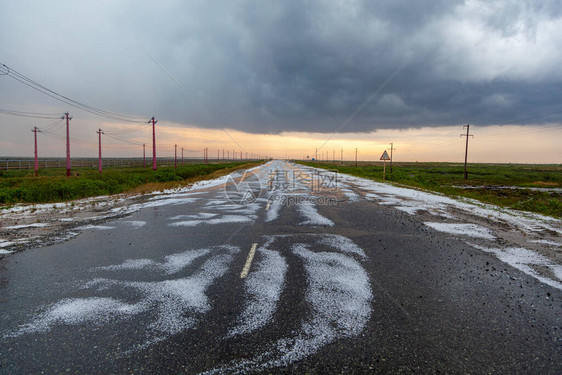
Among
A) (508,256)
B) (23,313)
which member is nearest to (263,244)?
(23,313)

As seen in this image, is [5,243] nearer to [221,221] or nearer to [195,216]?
[195,216]

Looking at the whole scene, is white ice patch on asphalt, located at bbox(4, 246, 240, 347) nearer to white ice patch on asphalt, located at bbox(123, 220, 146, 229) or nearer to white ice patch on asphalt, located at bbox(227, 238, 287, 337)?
white ice patch on asphalt, located at bbox(227, 238, 287, 337)

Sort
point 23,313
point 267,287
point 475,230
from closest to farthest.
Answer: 1. point 23,313
2. point 267,287
3. point 475,230

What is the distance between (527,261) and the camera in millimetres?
5723

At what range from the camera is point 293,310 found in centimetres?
375

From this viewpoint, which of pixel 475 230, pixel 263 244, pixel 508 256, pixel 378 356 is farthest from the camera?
pixel 475 230

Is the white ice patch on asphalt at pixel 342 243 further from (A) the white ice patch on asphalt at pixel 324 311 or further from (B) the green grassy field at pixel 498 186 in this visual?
(B) the green grassy field at pixel 498 186

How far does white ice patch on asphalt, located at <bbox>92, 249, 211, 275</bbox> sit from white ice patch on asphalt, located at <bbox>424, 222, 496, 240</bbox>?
6.84m

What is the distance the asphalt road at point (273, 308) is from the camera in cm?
283

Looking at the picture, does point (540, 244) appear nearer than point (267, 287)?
No

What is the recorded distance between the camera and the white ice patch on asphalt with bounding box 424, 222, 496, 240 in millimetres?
7750

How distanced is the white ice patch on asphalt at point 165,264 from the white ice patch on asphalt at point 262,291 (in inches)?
54.2

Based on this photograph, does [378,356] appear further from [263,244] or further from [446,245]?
[446,245]

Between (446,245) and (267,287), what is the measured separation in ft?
15.7
